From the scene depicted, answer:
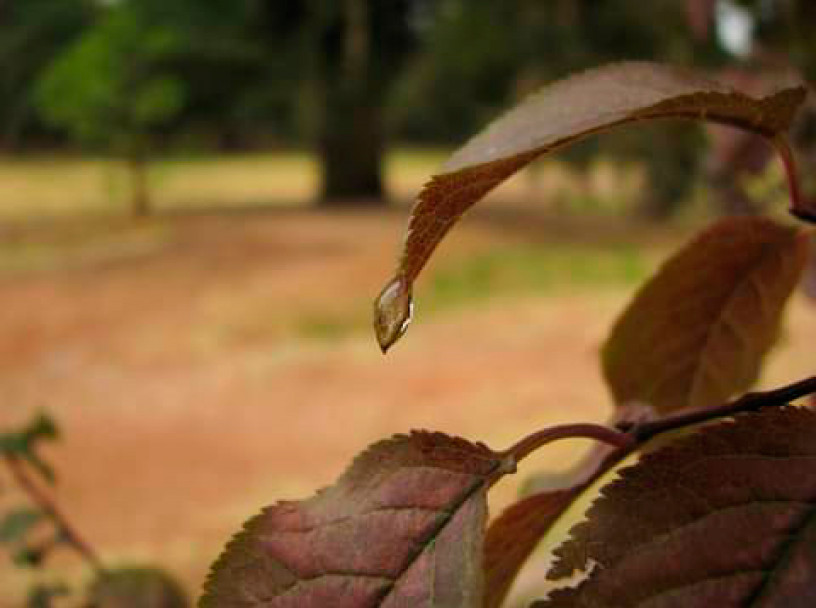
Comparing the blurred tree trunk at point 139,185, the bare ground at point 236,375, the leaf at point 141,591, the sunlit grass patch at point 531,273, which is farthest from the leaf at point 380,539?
the blurred tree trunk at point 139,185

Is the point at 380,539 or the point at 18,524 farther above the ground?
the point at 18,524

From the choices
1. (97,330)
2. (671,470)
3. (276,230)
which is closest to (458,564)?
(671,470)

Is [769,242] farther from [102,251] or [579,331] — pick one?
[102,251]

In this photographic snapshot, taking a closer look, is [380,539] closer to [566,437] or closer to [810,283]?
[566,437]

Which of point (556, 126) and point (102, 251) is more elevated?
point (102, 251)

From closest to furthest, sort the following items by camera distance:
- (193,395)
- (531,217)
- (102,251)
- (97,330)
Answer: (193,395) < (97,330) < (102,251) < (531,217)

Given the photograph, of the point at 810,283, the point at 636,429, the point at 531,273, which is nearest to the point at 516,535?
the point at 636,429

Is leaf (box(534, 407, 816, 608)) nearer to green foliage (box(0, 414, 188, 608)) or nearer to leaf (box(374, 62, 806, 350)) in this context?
leaf (box(374, 62, 806, 350))
